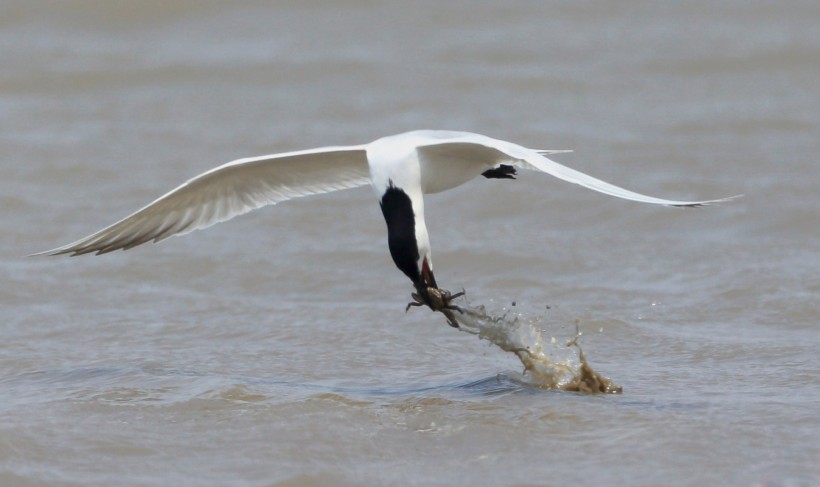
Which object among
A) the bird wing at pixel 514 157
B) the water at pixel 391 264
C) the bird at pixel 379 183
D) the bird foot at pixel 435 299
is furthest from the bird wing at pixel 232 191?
the bird foot at pixel 435 299

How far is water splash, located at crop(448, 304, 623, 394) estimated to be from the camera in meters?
5.15

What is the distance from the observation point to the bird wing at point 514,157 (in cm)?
465

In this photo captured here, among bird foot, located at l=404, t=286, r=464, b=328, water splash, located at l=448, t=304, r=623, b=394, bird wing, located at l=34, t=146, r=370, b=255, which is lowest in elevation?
water splash, located at l=448, t=304, r=623, b=394

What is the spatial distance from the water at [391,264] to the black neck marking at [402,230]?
0.62 metres

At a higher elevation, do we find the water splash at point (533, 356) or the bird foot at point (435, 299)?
the bird foot at point (435, 299)

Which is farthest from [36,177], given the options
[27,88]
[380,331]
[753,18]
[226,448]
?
[753,18]

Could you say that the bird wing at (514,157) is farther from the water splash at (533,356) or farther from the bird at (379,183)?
the water splash at (533,356)

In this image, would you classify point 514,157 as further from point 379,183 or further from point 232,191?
point 232,191

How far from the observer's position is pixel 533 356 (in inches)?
207

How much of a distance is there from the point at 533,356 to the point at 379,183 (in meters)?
0.97

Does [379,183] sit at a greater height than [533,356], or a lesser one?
greater

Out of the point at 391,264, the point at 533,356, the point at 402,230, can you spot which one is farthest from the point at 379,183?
the point at 391,264

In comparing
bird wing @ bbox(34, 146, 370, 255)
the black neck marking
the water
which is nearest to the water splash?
the water

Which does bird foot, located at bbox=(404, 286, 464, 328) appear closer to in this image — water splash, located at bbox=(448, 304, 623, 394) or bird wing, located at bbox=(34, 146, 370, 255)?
water splash, located at bbox=(448, 304, 623, 394)
